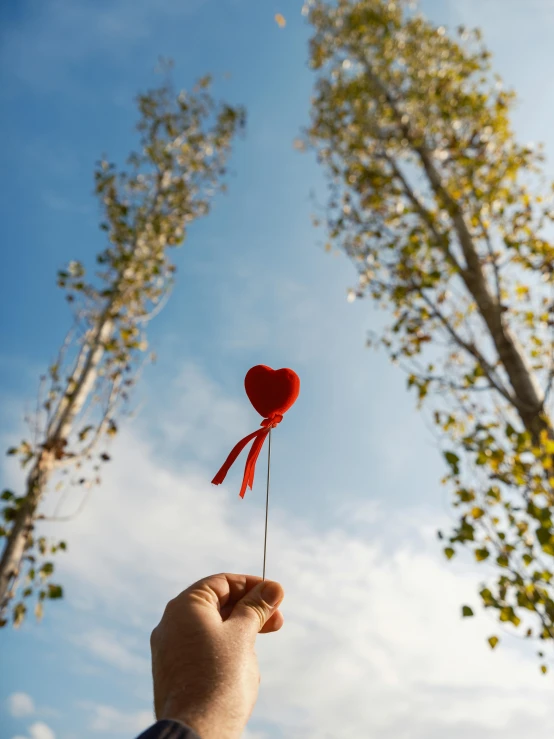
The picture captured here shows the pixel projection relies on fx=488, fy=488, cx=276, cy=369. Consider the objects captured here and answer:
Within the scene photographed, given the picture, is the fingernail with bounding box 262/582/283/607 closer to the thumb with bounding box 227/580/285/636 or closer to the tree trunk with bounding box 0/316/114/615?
the thumb with bounding box 227/580/285/636

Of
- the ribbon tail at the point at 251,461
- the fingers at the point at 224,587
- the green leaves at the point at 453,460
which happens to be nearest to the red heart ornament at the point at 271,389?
the ribbon tail at the point at 251,461

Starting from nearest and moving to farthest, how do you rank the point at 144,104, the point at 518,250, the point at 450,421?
1. the point at 450,421
2. the point at 518,250
3. the point at 144,104

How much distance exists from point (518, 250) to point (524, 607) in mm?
3327

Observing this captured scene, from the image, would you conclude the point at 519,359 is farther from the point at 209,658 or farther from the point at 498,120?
the point at 209,658

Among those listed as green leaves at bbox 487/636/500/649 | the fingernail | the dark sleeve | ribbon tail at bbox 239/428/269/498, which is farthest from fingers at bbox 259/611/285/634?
green leaves at bbox 487/636/500/649

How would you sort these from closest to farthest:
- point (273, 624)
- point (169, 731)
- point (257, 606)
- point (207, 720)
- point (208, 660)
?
point (169, 731), point (207, 720), point (208, 660), point (257, 606), point (273, 624)

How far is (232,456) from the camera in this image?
1.72m

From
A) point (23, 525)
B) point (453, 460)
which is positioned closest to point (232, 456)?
point (453, 460)

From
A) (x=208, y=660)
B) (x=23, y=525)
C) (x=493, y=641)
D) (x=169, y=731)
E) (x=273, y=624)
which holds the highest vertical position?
(x=23, y=525)

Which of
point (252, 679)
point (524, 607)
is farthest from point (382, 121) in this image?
point (252, 679)

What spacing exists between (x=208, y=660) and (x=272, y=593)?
350 mm

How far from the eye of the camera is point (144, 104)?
8773mm

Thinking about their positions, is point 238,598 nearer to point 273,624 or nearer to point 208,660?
point 273,624

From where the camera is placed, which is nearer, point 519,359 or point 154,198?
point 519,359
